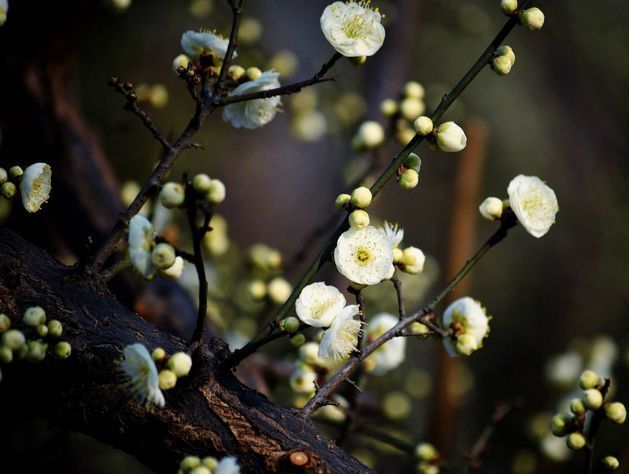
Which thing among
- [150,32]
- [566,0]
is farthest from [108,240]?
[566,0]

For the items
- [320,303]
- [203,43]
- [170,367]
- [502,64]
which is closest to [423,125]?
[502,64]

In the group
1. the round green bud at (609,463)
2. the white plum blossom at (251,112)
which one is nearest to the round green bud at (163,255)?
the white plum blossom at (251,112)

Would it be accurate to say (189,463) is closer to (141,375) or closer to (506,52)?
(141,375)

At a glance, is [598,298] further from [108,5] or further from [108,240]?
[108,240]

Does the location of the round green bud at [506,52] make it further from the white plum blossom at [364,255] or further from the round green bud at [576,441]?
the round green bud at [576,441]

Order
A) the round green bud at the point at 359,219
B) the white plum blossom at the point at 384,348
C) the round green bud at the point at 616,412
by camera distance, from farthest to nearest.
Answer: the white plum blossom at the point at 384,348 < the round green bud at the point at 616,412 < the round green bud at the point at 359,219

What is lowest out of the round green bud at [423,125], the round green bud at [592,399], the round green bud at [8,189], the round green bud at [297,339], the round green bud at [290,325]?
the round green bud at [8,189]

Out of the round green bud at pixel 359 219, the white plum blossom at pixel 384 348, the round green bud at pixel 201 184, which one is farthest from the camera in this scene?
the white plum blossom at pixel 384 348
